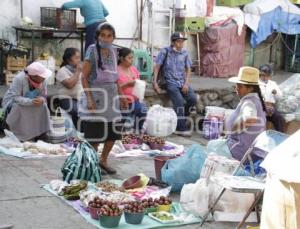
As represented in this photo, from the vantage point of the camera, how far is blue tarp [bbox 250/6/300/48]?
44.5ft

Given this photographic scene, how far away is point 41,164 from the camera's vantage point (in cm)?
696

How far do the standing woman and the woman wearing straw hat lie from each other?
1.37 meters

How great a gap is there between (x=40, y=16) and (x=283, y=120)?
479 cm

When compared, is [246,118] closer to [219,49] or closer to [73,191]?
[73,191]

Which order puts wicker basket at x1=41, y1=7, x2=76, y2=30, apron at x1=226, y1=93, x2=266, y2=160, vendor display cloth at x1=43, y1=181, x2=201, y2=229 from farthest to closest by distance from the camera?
wicker basket at x1=41, y1=7, x2=76, y2=30 < apron at x1=226, y1=93, x2=266, y2=160 < vendor display cloth at x1=43, y1=181, x2=201, y2=229

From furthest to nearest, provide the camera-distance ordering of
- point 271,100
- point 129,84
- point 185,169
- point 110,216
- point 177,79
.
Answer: point 177,79, point 271,100, point 129,84, point 185,169, point 110,216

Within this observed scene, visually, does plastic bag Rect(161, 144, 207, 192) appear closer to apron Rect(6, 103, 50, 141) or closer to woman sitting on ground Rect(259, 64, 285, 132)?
apron Rect(6, 103, 50, 141)

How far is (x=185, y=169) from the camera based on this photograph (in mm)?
5980

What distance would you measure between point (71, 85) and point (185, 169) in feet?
10.2

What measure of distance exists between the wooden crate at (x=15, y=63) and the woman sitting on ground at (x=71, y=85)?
1.07m

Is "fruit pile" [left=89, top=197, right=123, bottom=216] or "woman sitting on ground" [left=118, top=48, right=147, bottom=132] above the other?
"woman sitting on ground" [left=118, top=48, right=147, bottom=132]

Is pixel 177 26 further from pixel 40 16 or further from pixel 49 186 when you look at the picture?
pixel 49 186

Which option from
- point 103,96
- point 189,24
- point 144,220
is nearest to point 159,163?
point 103,96

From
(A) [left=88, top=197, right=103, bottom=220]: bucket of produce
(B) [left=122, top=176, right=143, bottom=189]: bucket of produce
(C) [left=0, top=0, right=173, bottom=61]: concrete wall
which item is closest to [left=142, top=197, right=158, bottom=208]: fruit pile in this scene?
(A) [left=88, top=197, right=103, bottom=220]: bucket of produce
